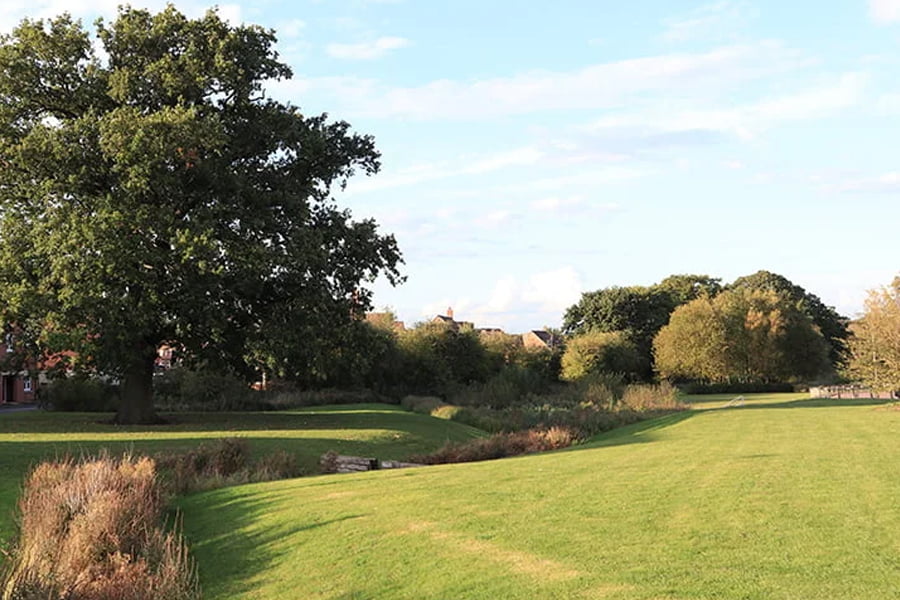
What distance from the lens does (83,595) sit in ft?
30.5

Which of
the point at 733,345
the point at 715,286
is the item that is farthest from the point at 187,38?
the point at 715,286

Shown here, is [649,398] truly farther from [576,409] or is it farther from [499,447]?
[499,447]

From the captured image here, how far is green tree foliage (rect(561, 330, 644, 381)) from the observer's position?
62188mm

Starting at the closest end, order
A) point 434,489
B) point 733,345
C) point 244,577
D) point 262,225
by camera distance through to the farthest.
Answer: point 244,577, point 434,489, point 262,225, point 733,345

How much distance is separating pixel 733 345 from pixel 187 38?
60.7 metres

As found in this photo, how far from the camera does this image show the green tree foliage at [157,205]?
89.4 feet

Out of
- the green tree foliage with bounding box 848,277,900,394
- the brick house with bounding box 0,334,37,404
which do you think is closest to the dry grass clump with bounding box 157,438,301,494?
the green tree foliage with bounding box 848,277,900,394

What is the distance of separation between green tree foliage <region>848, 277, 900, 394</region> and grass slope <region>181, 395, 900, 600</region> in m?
23.8

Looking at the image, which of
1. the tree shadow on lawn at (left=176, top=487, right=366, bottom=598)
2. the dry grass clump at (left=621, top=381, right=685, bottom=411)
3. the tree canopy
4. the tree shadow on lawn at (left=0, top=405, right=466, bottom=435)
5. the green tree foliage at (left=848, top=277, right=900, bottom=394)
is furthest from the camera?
the tree canopy

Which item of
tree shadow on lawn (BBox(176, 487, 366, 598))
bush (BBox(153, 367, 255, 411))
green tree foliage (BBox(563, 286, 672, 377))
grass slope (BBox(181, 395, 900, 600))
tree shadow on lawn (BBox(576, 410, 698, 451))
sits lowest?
tree shadow on lawn (BBox(576, 410, 698, 451))

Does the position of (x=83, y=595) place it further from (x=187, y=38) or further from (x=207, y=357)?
(x=187, y=38)

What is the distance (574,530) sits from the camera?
1059 cm

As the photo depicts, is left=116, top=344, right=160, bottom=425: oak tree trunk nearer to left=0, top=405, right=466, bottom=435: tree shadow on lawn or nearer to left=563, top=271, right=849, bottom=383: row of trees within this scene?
left=0, top=405, right=466, bottom=435: tree shadow on lawn

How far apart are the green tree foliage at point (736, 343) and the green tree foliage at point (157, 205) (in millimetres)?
49931
